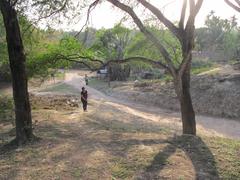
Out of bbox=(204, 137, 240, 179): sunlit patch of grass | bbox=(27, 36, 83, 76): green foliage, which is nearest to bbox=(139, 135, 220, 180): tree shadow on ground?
bbox=(204, 137, 240, 179): sunlit patch of grass

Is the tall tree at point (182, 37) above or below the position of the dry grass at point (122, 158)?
above

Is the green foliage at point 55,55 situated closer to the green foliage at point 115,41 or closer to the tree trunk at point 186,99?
the tree trunk at point 186,99

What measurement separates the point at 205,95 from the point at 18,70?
834 inches

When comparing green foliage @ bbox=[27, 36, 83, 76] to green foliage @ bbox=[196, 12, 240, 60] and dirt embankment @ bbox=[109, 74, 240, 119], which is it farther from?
green foliage @ bbox=[196, 12, 240, 60]

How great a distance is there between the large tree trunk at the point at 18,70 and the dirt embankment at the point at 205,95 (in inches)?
678

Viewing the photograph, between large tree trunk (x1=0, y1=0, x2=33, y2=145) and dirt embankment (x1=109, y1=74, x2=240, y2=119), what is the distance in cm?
1723

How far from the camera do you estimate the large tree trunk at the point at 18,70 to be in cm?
Result: 960

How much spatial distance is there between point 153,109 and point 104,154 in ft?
68.3

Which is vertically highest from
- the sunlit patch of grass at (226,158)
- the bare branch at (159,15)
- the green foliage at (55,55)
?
the bare branch at (159,15)

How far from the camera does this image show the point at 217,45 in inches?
2827

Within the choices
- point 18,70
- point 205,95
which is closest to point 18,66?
point 18,70

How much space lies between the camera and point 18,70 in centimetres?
986

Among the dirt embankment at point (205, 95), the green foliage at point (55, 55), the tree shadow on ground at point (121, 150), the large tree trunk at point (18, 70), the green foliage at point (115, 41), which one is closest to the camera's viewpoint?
the tree shadow on ground at point (121, 150)

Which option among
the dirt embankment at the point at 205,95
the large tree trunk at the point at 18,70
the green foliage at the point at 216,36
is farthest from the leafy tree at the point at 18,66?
the green foliage at the point at 216,36
